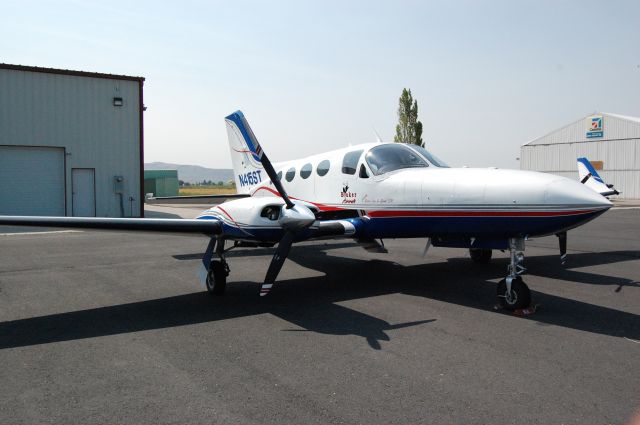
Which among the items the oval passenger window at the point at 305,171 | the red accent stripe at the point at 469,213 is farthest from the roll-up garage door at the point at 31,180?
the red accent stripe at the point at 469,213

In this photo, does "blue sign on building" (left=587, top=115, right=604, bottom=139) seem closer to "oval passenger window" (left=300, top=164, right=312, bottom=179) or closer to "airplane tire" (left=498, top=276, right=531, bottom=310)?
"oval passenger window" (left=300, top=164, right=312, bottom=179)

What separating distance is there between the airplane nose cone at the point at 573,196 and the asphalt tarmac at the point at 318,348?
1.56m

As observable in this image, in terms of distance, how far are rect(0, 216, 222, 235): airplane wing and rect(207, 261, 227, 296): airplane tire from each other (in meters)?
0.74

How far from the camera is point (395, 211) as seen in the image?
8.38 metres

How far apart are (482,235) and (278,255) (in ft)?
10.1

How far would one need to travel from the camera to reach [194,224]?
8055mm

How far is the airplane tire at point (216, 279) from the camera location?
8578 mm

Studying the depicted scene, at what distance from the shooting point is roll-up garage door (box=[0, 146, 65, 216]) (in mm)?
23578

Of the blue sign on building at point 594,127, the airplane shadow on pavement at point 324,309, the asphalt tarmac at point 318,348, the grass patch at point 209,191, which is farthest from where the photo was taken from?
the grass patch at point 209,191

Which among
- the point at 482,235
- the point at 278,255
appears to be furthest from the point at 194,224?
the point at 482,235

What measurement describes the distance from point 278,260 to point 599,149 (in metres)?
55.3

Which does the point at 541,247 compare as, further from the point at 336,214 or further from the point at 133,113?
the point at 133,113

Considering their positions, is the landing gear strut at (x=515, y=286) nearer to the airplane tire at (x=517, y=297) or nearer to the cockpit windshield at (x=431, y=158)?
the airplane tire at (x=517, y=297)

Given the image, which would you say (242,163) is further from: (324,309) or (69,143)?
(69,143)
